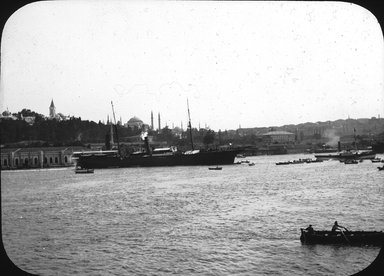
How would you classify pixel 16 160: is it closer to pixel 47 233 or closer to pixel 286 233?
pixel 47 233

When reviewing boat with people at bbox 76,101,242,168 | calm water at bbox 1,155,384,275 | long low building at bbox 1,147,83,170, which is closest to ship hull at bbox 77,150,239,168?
boat with people at bbox 76,101,242,168

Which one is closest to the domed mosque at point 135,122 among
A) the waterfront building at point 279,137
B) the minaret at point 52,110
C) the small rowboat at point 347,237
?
the minaret at point 52,110

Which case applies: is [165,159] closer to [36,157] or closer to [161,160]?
[161,160]

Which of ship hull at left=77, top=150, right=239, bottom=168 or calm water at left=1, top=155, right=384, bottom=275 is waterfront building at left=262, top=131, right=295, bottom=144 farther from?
calm water at left=1, top=155, right=384, bottom=275

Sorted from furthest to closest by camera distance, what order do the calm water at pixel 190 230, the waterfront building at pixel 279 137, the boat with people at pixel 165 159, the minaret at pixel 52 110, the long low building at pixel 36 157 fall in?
the waterfront building at pixel 279 137, the minaret at pixel 52 110, the long low building at pixel 36 157, the boat with people at pixel 165 159, the calm water at pixel 190 230

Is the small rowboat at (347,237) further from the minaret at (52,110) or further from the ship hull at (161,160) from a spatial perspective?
the minaret at (52,110)

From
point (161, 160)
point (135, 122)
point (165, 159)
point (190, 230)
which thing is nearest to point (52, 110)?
point (135, 122)
